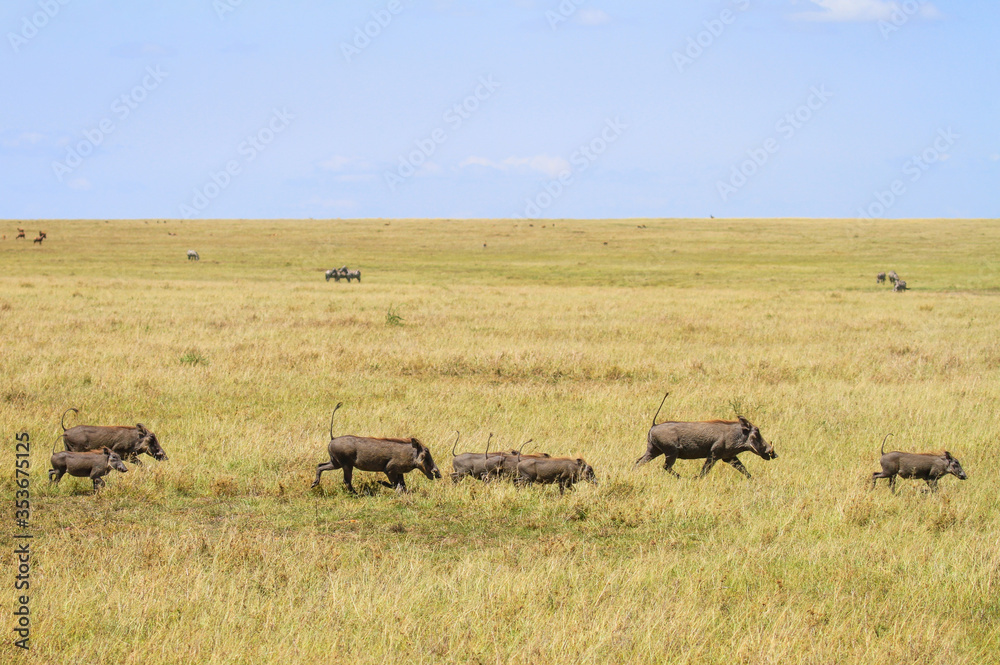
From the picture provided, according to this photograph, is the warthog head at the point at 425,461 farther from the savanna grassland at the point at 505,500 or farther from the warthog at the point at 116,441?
the warthog at the point at 116,441

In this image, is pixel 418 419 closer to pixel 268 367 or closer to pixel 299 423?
pixel 299 423

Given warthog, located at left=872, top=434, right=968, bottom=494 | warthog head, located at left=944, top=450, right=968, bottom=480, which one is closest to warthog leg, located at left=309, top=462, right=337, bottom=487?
warthog, located at left=872, top=434, right=968, bottom=494

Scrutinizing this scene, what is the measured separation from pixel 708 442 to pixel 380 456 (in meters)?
3.60

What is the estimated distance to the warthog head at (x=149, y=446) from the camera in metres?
9.21

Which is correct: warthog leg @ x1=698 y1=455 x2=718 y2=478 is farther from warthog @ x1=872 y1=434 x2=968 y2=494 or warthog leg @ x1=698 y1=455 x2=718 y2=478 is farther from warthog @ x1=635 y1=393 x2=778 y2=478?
warthog @ x1=872 y1=434 x2=968 y2=494

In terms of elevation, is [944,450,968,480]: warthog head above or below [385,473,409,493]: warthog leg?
above

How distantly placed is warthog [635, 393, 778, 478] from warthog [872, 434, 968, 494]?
3.87 ft

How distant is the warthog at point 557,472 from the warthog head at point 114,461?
3.90 m

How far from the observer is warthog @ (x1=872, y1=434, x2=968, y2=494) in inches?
349

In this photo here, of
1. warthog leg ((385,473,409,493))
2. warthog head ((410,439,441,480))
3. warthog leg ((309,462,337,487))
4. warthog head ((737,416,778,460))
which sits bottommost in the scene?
warthog leg ((385,473,409,493))

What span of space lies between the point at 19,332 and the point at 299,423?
39.2 feet

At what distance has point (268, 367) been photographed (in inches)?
632

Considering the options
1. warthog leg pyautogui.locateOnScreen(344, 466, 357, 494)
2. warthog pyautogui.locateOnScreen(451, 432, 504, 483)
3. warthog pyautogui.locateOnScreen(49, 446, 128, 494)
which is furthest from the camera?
warthog pyautogui.locateOnScreen(451, 432, 504, 483)

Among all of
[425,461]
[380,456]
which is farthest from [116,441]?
[425,461]
